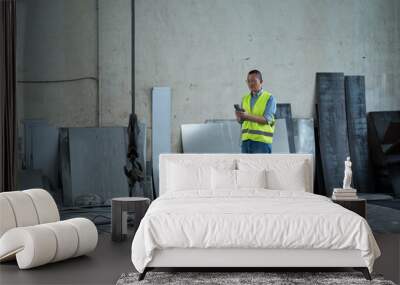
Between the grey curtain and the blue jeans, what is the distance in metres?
2.54

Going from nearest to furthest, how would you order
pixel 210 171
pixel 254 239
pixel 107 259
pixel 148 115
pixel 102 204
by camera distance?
pixel 254 239
pixel 107 259
pixel 210 171
pixel 102 204
pixel 148 115

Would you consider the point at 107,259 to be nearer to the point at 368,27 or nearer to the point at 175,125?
the point at 175,125

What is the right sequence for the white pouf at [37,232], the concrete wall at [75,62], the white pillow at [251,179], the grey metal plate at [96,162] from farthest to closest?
the concrete wall at [75,62] < the grey metal plate at [96,162] < the white pillow at [251,179] < the white pouf at [37,232]

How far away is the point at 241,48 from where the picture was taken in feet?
31.0

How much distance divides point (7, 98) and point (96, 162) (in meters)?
2.23

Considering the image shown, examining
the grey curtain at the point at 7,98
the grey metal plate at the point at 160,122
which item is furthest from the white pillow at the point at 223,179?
the grey metal plate at the point at 160,122

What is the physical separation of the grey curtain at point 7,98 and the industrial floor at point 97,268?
154 centimetres

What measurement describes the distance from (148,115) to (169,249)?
Result: 5.14 meters

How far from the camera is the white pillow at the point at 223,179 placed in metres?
5.84

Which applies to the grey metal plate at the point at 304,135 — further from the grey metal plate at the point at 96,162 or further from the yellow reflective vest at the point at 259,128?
the grey metal plate at the point at 96,162

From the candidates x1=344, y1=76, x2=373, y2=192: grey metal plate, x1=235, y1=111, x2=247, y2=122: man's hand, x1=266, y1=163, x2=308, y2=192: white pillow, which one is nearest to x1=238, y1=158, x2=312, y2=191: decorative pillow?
x1=266, y1=163, x2=308, y2=192: white pillow

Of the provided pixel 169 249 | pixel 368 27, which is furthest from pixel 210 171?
pixel 368 27

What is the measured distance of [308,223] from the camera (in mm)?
4289

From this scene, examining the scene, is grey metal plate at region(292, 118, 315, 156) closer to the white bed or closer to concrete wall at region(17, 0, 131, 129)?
concrete wall at region(17, 0, 131, 129)
